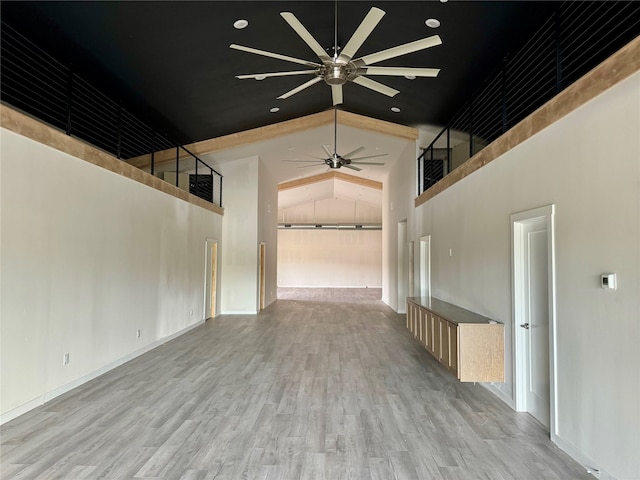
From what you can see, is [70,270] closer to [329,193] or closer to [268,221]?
[268,221]

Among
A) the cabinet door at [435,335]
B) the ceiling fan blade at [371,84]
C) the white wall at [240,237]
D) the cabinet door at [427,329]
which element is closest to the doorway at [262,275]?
the white wall at [240,237]

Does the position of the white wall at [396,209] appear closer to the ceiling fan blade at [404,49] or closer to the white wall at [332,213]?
the ceiling fan blade at [404,49]

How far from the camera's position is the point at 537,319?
11.3 ft

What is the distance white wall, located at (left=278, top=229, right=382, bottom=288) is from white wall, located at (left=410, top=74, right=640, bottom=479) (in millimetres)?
15510

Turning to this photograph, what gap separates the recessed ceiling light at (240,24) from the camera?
4366 mm

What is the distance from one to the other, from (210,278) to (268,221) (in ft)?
10.7

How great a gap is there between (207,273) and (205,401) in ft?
17.4

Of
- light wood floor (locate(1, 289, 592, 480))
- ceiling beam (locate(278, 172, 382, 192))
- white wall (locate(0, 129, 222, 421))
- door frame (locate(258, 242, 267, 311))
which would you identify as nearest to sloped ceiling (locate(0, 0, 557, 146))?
white wall (locate(0, 129, 222, 421))

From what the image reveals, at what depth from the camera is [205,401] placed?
3801mm

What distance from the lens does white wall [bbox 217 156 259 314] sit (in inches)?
383

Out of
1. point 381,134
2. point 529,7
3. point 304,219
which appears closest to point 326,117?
point 381,134

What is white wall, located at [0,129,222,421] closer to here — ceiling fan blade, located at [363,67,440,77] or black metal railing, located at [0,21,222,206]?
black metal railing, located at [0,21,222,206]

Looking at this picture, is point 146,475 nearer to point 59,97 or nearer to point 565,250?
point 565,250

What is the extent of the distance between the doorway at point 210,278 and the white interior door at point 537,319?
690 centimetres
